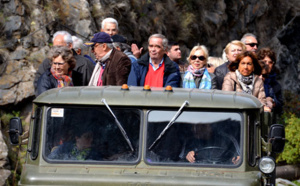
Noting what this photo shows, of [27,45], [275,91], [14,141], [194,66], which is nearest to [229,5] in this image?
[27,45]

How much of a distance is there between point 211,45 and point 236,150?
580 inches

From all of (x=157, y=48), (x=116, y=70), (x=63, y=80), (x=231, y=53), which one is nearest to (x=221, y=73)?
(x=231, y=53)

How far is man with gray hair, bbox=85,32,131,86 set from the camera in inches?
329

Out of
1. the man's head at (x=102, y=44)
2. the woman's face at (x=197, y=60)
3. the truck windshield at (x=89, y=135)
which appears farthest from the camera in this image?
the man's head at (x=102, y=44)

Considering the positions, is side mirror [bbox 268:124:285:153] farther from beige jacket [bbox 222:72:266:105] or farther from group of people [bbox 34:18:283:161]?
beige jacket [bbox 222:72:266:105]

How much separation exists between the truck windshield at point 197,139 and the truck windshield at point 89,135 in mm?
193

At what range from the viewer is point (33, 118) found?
21.4ft

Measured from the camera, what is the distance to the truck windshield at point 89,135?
624 centimetres

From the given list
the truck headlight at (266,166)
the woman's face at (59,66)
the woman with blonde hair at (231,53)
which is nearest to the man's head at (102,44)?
the woman's face at (59,66)

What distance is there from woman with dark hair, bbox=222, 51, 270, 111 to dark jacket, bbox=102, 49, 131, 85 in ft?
4.16

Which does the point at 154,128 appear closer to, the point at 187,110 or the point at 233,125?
the point at 187,110

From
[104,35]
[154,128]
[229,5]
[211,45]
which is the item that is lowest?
[154,128]

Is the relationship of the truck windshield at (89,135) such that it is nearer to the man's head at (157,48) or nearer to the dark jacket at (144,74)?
the dark jacket at (144,74)

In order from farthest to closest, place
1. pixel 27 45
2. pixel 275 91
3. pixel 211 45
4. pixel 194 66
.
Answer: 1. pixel 211 45
2. pixel 27 45
3. pixel 275 91
4. pixel 194 66
